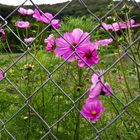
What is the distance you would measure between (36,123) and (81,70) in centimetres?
29

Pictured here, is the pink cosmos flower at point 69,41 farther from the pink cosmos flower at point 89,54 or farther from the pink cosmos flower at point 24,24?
the pink cosmos flower at point 24,24

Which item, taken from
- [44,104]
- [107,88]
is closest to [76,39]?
[107,88]

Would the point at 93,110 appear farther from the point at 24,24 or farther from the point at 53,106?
the point at 24,24

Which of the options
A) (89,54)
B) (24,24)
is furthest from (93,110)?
(24,24)

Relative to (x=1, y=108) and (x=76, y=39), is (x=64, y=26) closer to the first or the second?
(x=1, y=108)

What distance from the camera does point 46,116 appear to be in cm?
210

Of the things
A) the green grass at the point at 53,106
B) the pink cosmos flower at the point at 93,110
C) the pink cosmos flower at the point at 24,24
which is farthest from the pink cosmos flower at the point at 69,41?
the pink cosmos flower at the point at 24,24

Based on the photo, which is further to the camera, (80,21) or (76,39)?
(80,21)

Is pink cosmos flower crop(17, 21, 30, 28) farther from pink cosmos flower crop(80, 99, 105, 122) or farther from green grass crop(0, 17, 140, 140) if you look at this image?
pink cosmos flower crop(80, 99, 105, 122)

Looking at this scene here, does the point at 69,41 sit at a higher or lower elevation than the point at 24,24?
lower

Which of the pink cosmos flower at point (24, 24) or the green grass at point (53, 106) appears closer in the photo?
the green grass at point (53, 106)

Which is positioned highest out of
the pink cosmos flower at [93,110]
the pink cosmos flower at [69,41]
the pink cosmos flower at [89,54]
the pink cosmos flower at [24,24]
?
the pink cosmos flower at [24,24]

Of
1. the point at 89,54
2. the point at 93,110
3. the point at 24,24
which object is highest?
the point at 24,24

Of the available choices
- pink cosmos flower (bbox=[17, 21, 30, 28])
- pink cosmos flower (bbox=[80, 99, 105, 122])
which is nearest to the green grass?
pink cosmos flower (bbox=[17, 21, 30, 28])
